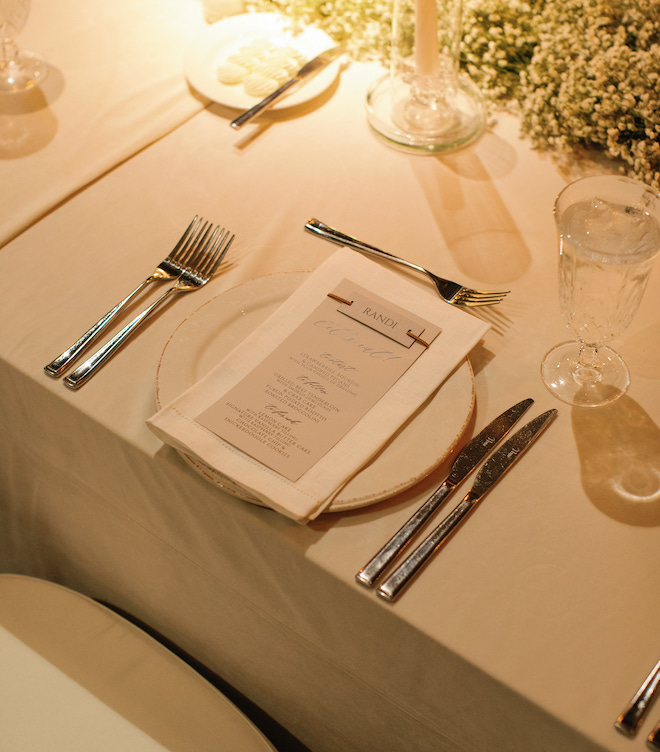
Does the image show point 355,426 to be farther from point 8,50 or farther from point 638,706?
point 8,50

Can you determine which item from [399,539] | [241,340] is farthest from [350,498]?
[241,340]

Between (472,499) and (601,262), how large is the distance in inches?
11.0

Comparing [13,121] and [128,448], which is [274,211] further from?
[13,121]

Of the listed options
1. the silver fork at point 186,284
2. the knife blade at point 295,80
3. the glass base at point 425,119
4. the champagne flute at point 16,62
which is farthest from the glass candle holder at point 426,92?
the champagne flute at point 16,62

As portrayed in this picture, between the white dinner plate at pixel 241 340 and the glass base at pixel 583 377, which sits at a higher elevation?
the white dinner plate at pixel 241 340

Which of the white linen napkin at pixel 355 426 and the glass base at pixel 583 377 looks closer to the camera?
the white linen napkin at pixel 355 426

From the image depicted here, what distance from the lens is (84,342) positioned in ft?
2.78

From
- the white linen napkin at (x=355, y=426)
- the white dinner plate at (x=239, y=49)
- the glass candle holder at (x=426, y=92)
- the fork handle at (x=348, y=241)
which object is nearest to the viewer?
the white linen napkin at (x=355, y=426)

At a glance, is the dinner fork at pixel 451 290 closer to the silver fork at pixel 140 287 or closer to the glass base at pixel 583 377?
the glass base at pixel 583 377

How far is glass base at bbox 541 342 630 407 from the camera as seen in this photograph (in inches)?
30.5

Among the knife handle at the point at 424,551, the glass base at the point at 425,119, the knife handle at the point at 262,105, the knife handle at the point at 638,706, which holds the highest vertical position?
the knife handle at the point at 262,105

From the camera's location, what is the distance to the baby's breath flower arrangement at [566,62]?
101 cm

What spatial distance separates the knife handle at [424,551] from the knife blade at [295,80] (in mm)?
774

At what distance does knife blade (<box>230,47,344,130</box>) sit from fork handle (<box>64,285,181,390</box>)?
0.43m
